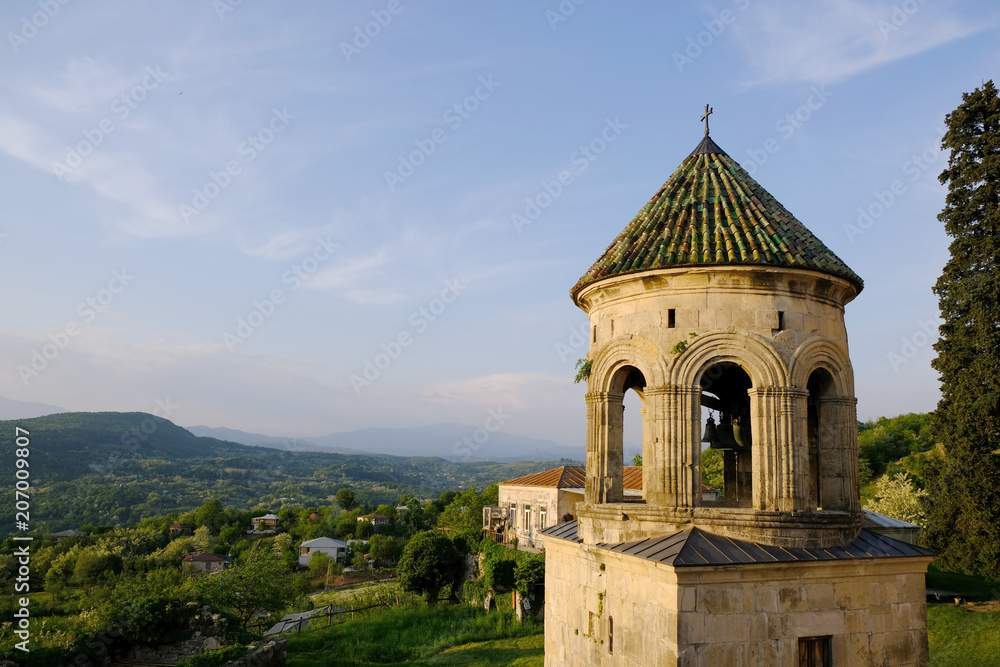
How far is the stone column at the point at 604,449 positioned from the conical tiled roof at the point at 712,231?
5.05 feet

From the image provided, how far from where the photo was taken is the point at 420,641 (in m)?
26.3

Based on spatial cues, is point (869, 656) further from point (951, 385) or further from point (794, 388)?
point (951, 385)

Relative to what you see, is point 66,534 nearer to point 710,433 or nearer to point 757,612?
point 710,433

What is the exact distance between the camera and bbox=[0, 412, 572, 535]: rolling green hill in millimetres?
55781

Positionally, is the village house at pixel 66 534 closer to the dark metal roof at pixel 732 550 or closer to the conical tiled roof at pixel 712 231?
the conical tiled roof at pixel 712 231

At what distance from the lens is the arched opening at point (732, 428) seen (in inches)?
340

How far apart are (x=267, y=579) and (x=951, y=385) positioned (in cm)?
2710

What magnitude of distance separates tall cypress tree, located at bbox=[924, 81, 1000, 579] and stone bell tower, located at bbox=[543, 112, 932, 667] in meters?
11.0

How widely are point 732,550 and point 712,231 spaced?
11.6 ft

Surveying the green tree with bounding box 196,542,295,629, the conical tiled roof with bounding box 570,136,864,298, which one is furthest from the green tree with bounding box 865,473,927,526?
the green tree with bounding box 196,542,295,629

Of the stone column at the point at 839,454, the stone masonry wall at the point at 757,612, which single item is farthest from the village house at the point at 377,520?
the stone column at the point at 839,454

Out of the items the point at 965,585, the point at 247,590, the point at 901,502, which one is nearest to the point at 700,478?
the point at 965,585

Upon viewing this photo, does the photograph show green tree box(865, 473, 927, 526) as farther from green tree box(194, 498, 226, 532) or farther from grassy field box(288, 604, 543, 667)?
green tree box(194, 498, 226, 532)

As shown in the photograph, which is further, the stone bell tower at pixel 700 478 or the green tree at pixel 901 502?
the green tree at pixel 901 502
